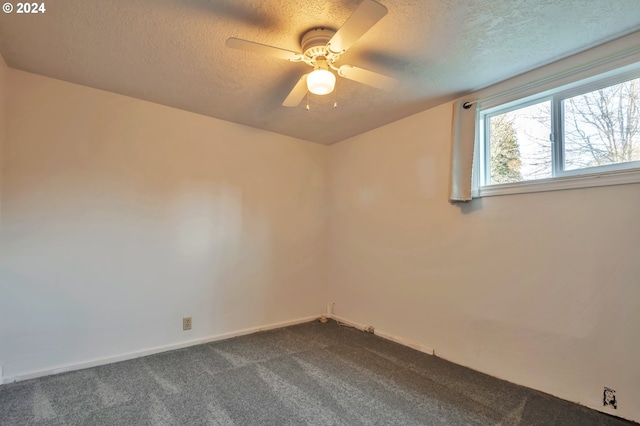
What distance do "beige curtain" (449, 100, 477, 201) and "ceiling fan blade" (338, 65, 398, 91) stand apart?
94cm

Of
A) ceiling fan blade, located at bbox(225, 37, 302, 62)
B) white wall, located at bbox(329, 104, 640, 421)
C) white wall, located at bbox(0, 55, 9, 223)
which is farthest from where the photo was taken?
white wall, located at bbox(0, 55, 9, 223)

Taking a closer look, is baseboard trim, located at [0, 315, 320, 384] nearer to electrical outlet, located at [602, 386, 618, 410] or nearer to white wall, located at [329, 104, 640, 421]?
white wall, located at [329, 104, 640, 421]

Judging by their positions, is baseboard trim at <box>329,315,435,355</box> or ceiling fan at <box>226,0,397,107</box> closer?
ceiling fan at <box>226,0,397,107</box>

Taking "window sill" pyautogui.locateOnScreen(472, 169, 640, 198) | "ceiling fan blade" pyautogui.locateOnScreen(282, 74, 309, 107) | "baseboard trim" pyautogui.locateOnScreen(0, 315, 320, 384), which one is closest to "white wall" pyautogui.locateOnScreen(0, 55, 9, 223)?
"baseboard trim" pyautogui.locateOnScreen(0, 315, 320, 384)

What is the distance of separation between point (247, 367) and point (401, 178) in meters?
2.26

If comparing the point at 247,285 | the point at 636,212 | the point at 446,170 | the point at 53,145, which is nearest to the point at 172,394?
the point at 247,285

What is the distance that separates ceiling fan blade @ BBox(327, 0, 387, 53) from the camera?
4.15 ft

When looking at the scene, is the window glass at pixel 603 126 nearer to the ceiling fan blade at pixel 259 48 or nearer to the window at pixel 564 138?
the window at pixel 564 138

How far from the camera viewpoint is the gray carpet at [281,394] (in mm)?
1770

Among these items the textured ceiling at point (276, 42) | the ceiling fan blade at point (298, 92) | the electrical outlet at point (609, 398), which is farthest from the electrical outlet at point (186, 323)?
the electrical outlet at point (609, 398)

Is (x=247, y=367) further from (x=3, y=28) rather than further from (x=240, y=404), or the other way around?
(x=3, y=28)

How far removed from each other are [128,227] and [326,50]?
219 centimetres

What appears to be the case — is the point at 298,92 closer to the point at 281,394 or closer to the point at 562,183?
the point at 562,183

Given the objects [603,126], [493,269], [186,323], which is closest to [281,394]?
[186,323]
